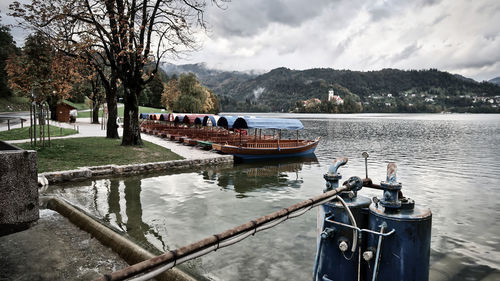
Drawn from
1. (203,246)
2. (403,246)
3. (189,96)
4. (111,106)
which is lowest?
(403,246)

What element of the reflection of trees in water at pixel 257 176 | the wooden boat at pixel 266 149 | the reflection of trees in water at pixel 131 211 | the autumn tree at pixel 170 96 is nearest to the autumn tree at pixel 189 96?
the autumn tree at pixel 170 96

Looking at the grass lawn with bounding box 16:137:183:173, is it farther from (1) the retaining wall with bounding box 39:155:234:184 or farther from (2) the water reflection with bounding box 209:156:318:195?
(2) the water reflection with bounding box 209:156:318:195

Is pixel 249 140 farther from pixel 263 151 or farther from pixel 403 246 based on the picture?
pixel 403 246

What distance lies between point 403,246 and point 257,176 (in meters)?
14.2

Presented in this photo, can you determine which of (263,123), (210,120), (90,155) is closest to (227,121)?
(263,123)

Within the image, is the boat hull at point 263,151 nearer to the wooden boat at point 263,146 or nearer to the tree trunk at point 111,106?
the wooden boat at point 263,146

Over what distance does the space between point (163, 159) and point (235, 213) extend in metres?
9.30

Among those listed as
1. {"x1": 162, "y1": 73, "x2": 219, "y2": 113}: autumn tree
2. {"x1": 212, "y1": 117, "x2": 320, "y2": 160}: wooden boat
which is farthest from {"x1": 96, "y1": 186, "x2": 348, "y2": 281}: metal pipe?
{"x1": 162, "y1": 73, "x2": 219, "y2": 113}: autumn tree

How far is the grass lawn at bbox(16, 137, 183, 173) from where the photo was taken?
15188 mm

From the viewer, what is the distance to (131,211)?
33.9 ft

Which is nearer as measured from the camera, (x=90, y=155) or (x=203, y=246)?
(x=203, y=246)

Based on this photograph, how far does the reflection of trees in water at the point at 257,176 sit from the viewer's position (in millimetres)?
15250

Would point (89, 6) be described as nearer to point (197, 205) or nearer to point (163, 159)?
point (163, 159)

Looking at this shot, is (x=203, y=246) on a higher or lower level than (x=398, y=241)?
higher
